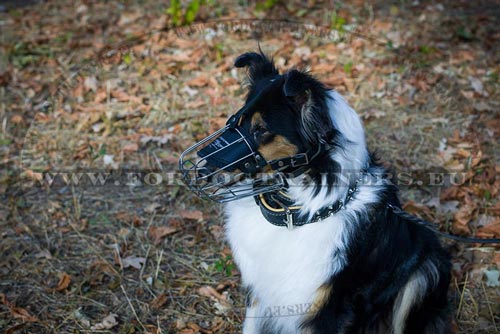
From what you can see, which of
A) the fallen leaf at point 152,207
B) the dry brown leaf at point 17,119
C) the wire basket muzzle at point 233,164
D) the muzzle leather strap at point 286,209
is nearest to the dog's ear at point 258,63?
the wire basket muzzle at point 233,164

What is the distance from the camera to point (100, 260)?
4.13m

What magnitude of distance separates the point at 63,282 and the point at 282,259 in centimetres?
190

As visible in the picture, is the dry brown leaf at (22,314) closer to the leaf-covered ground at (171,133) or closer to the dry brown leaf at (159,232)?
the leaf-covered ground at (171,133)

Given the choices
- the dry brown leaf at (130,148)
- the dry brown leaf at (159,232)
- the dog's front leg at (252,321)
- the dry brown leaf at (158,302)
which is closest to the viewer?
the dog's front leg at (252,321)

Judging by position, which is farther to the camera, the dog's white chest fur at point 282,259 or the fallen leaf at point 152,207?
the fallen leaf at point 152,207

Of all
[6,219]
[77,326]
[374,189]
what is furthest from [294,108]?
[6,219]

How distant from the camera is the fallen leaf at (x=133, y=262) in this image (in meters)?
4.09

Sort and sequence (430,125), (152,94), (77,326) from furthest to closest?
(152,94) < (430,125) < (77,326)

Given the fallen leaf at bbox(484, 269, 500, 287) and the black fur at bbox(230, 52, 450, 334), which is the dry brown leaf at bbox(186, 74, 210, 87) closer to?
the black fur at bbox(230, 52, 450, 334)

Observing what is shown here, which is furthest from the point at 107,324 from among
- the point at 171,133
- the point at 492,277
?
the point at 492,277

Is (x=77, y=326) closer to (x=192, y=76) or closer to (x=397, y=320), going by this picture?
(x=397, y=320)

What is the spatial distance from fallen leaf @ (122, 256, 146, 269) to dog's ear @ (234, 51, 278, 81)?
187cm

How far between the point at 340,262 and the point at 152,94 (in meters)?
3.87

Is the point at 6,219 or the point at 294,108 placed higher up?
the point at 294,108
